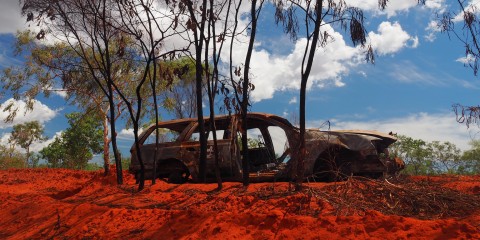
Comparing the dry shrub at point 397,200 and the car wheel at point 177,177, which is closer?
the dry shrub at point 397,200

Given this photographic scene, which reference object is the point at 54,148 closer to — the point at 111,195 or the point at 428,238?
the point at 111,195

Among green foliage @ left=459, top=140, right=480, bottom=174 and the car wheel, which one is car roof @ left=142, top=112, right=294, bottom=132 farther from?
green foliage @ left=459, top=140, right=480, bottom=174

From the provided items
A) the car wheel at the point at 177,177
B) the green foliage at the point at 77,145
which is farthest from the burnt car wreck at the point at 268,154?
the green foliage at the point at 77,145

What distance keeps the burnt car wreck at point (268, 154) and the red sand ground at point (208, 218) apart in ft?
2.54

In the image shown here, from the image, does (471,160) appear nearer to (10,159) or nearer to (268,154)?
(268,154)

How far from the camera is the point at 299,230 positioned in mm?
4230

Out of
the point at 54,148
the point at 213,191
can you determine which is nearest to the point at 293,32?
the point at 213,191

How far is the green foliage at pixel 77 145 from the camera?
25.4m

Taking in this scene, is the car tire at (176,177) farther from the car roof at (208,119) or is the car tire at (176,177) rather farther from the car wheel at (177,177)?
the car roof at (208,119)

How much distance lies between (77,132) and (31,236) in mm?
20276

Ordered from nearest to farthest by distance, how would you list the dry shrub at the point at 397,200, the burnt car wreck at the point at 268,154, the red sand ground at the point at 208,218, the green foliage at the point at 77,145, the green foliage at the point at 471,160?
the red sand ground at the point at 208,218
the dry shrub at the point at 397,200
the burnt car wreck at the point at 268,154
the green foliage at the point at 471,160
the green foliage at the point at 77,145

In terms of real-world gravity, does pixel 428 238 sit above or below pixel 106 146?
below

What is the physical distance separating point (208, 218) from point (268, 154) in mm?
4666

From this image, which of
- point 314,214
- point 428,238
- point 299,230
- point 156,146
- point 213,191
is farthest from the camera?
point 156,146
